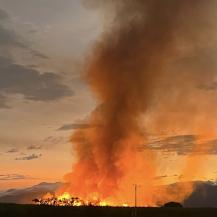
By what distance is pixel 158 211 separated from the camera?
192 m

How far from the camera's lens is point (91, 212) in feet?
575

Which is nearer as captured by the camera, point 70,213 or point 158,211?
point 70,213

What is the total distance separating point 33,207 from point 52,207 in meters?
7.93

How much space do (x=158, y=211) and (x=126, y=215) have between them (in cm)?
1819

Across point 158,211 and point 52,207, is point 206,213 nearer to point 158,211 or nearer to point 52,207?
point 158,211

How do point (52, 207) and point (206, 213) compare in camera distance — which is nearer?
point (52, 207)

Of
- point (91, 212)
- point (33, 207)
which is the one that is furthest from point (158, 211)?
point (33, 207)

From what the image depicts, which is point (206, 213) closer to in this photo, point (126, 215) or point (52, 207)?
point (126, 215)

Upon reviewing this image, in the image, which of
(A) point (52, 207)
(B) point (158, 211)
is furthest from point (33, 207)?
(B) point (158, 211)

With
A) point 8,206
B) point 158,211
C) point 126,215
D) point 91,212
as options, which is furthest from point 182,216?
point 8,206

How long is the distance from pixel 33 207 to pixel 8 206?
903cm

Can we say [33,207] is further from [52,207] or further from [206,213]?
[206,213]

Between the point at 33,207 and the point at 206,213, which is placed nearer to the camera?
the point at 33,207

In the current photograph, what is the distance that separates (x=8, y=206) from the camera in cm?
17425
